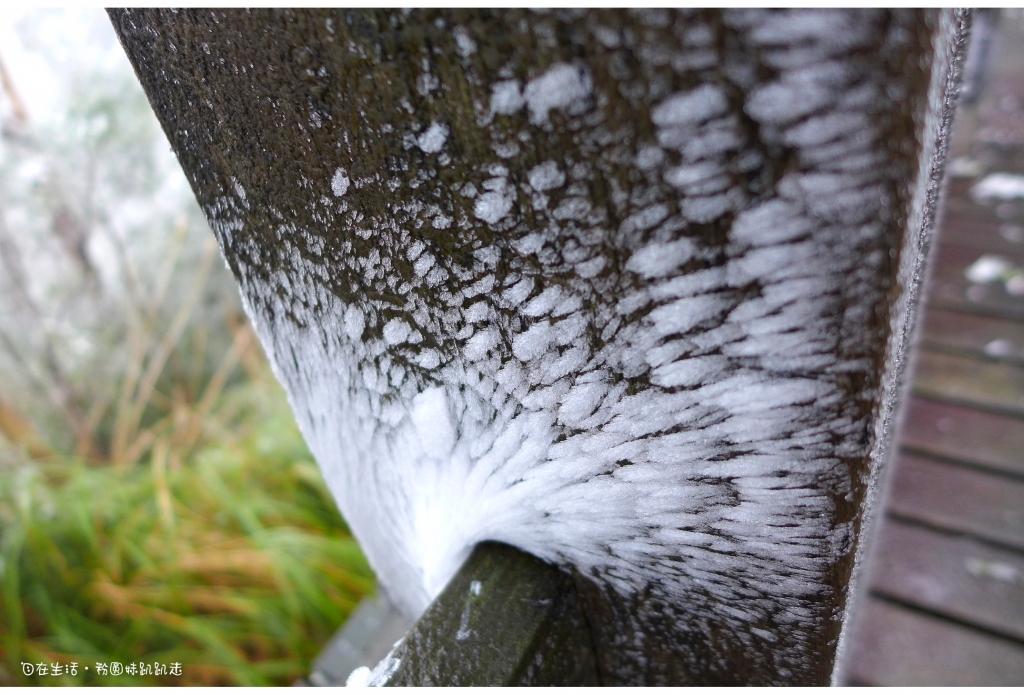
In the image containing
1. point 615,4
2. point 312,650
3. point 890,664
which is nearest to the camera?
point 615,4

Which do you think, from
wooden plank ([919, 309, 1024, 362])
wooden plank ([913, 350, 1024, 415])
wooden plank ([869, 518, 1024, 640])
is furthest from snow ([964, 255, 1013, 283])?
wooden plank ([869, 518, 1024, 640])

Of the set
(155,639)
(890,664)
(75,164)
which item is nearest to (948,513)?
(890,664)

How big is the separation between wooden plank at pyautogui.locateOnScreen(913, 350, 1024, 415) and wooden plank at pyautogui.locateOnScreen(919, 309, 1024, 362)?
4 cm

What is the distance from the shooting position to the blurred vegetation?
141 cm

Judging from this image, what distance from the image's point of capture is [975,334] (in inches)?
58.5

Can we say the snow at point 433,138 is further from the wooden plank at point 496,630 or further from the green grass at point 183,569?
the green grass at point 183,569

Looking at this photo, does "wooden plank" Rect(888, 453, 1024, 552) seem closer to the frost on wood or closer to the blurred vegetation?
the frost on wood

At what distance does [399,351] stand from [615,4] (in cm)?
20

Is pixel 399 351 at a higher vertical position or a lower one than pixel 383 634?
higher

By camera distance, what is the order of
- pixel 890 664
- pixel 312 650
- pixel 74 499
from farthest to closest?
pixel 74 499 → pixel 312 650 → pixel 890 664

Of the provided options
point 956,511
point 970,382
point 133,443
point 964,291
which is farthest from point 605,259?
point 133,443

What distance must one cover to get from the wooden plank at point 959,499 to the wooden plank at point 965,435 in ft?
0.10

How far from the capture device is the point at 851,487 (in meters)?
0.27

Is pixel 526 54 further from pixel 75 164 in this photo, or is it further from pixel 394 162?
pixel 75 164
